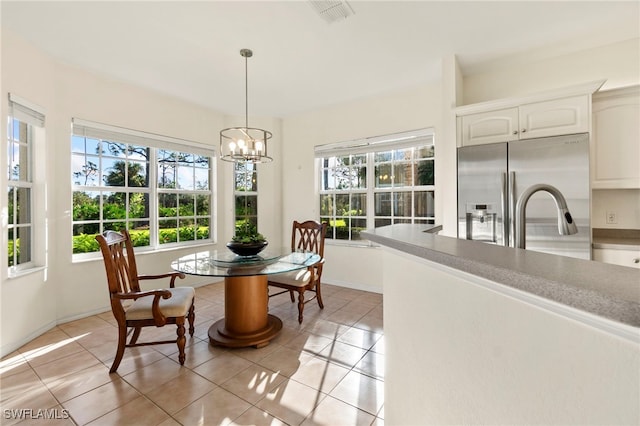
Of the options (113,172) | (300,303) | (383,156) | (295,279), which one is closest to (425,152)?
(383,156)

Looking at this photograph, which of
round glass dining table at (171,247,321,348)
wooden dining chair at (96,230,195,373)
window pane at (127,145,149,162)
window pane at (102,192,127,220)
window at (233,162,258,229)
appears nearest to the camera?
wooden dining chair at (96,230,195,373)

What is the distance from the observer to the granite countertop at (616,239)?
2.30 m

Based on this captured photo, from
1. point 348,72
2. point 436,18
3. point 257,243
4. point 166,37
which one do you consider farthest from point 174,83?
point 436,18

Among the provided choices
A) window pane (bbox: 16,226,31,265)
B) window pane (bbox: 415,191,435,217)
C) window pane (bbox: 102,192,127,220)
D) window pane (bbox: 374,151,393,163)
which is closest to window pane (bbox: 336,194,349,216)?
window pane (bbox: 374,151,393,163)

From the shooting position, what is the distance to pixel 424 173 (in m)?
3.81

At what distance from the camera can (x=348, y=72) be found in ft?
10.9

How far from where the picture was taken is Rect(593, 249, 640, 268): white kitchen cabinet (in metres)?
2.24

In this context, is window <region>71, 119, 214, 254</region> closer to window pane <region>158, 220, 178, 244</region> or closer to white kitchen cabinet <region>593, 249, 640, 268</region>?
window pane <region>158, 220, 178, 244</region>

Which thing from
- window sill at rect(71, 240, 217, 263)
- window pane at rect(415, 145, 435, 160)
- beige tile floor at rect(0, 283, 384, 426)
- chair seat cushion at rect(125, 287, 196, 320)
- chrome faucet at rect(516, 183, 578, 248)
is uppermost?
window pane at rect(415, 145, 435, 160)

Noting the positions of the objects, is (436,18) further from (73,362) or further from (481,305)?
(73,362)

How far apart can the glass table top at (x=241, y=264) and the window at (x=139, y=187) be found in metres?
1.47

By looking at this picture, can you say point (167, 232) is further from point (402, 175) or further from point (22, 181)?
point (402, 175)

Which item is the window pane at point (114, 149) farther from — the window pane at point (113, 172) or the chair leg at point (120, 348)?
the chair leg at point (120, 348)

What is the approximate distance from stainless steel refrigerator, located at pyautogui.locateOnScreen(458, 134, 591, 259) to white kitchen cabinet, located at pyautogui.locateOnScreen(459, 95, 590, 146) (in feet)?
0.34
